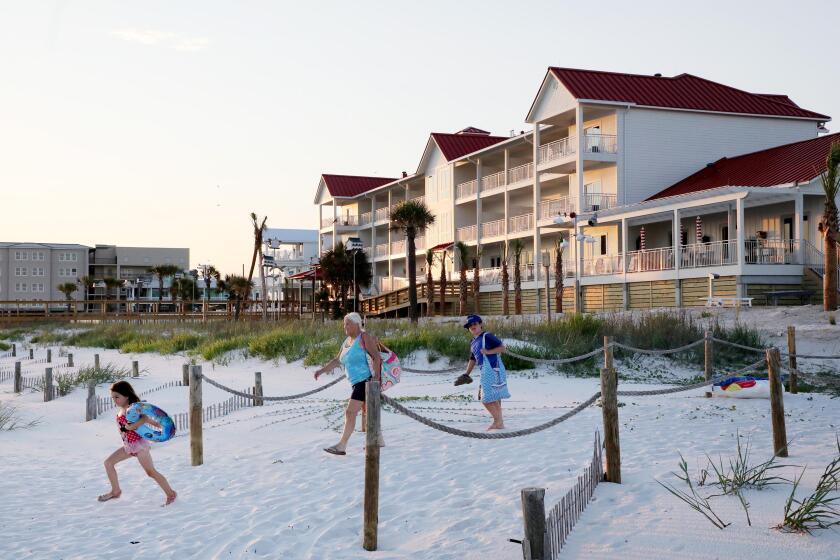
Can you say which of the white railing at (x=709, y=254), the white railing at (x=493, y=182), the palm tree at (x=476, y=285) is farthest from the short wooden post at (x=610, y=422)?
the white railing at (x=493, y=182)

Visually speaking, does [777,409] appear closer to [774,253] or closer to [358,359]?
[358,359]

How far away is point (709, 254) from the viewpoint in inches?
1135

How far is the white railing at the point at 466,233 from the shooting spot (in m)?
45.0

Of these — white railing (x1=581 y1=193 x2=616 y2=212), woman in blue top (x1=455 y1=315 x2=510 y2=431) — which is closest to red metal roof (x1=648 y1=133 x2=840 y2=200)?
white railing (x1=581 y1=193 x2=616 y2=212)

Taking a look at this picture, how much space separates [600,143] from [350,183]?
2785 centimetres

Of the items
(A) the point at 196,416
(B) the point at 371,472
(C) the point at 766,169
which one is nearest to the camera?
(B) the point at 371,472

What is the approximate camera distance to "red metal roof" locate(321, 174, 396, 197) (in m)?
59.8

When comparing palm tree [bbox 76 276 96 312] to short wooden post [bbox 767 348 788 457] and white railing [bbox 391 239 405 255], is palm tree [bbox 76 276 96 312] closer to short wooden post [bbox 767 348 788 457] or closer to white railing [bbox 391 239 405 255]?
white railing [bbox 391 239 405 255]

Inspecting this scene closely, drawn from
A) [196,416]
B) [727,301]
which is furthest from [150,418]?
[727,301]

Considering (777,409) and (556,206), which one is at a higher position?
(556,206)

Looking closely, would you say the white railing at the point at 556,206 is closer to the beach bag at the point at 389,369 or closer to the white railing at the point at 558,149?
the white railing at the point at 558,149

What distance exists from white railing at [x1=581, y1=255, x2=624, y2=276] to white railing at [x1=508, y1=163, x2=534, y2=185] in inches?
284

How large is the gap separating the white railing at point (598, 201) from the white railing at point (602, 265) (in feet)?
7.60

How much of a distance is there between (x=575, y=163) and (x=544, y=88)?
3.88 m
